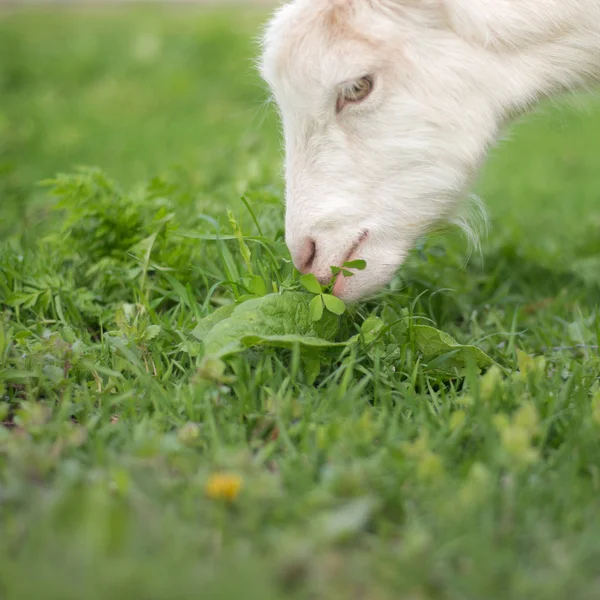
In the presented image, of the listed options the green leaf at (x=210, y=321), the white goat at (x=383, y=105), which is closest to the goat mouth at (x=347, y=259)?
the white goat at (x=383, y=105)

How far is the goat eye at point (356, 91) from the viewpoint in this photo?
2777 millimetres

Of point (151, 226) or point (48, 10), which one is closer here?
point (151, 226)

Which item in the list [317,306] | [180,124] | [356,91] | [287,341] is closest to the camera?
[287,341]

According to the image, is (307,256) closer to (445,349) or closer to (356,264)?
(356,264)

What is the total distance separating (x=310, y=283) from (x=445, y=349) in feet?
1.59

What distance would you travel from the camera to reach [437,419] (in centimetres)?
233

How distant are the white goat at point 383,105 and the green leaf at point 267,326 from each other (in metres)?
0.13

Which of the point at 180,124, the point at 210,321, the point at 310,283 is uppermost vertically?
the point at 310,283

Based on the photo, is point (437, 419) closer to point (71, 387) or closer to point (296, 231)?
point (296, 231)

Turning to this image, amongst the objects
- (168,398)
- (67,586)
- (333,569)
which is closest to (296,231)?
(168,398)

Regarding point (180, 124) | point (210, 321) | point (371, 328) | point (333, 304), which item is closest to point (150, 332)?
point (210, 321)

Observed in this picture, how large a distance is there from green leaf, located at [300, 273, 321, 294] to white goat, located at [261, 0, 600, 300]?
9 centimetres

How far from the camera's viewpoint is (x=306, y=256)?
2818mm

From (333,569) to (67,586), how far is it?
492mm
